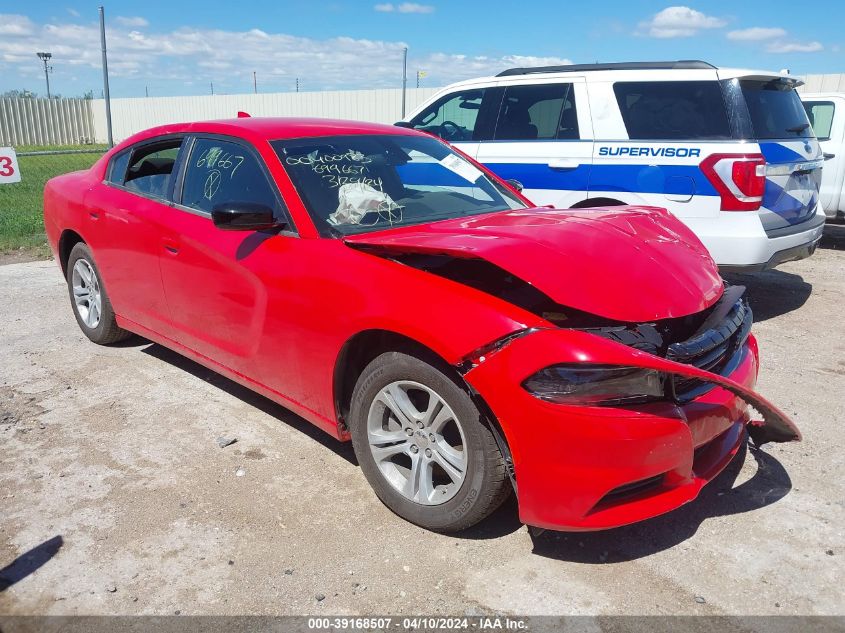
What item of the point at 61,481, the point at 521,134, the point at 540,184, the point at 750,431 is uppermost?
the point at 521,134

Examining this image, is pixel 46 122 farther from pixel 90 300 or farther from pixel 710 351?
pixel 710 351

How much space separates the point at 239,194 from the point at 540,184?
11.6 ft

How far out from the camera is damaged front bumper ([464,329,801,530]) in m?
2.36

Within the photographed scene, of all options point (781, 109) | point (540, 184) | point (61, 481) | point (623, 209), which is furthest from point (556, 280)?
point (781, 109)

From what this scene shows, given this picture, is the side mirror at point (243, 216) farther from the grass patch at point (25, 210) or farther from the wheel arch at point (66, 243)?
the grass patch at point (25, 210)

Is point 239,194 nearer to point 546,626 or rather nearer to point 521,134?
point 546,626

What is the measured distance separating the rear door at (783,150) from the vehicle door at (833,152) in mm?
3612

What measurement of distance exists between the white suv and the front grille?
262 centimetres

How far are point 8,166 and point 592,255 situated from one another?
9472mm

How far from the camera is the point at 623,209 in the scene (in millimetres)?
3551

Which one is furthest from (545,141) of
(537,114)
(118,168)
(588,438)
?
(588,438)

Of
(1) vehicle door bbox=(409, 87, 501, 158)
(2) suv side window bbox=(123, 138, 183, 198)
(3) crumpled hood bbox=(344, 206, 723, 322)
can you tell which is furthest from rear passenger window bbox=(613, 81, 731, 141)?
(2) suv side window bbox=(123, 138, 183, 198)

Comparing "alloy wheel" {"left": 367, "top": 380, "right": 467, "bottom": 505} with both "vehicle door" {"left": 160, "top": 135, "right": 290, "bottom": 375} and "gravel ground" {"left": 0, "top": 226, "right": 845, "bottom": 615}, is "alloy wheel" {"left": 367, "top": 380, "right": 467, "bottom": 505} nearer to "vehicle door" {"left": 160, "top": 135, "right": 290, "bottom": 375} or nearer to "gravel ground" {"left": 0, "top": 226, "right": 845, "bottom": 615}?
"gravel ground" {"left": 0, "top": 226, "right": 845, "bottom": 615}

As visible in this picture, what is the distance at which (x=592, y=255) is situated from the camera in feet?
9.07
